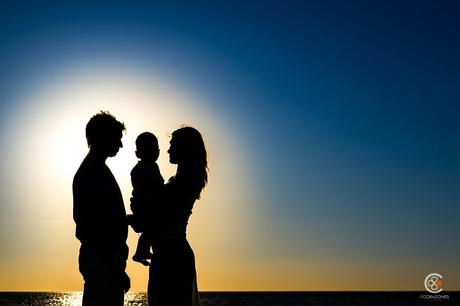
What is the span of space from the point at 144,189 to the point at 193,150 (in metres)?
0.70

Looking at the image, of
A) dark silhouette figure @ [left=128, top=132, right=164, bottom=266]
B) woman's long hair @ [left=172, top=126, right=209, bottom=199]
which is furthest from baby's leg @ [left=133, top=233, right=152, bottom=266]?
woman's long hair @ [left=172, top=126, right=209, bottom=199]

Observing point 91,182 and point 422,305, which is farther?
point 422,305

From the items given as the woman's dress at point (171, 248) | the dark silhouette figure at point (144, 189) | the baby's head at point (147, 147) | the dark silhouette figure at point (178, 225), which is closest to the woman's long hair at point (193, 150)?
the dark silhouette figure at point (178, 225)

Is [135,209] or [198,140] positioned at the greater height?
[198,140]

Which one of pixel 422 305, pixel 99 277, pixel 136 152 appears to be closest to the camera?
pixel 99 277

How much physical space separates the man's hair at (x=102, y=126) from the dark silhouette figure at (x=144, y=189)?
0.64m

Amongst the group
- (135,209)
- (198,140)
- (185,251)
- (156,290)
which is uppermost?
(198,140)

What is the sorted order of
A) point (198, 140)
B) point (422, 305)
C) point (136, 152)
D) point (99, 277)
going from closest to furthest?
1. point (99, 277)
2. point (198, 140)
3. point (136, 152)
4. point (422, 305)

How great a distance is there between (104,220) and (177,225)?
608mm

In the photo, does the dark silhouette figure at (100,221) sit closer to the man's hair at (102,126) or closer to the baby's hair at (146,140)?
the man's hair at (102,126)

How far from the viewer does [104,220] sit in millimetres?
5008

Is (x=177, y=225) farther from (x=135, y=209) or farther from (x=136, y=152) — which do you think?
(x=136, y=152)

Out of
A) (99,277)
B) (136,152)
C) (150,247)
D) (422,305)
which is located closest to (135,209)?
(150,247)

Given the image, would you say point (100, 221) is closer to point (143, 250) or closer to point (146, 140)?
point (143, 250)
